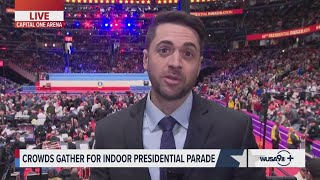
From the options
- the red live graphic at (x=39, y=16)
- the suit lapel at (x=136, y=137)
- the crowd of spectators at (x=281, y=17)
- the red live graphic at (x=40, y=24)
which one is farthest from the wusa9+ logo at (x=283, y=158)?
the crowd of spectators at (x=281, y=17)

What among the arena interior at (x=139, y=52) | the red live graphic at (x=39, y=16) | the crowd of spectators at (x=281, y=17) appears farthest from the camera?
the crowd of spectators at (x=281, y=17)

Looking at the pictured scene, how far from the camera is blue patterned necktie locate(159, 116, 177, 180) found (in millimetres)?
1996

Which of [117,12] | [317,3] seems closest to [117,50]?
[117,12]

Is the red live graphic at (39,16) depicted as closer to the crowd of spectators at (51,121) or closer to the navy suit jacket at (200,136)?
the crowd of spectators at (51,121)

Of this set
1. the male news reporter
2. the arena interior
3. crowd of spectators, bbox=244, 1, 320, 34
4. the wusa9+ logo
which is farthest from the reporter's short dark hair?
crowd of spectators, bbox=244, 1, 320, 34

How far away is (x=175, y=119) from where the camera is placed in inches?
79.5

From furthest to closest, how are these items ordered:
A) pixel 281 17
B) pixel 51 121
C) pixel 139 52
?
pixel 139 52 < pixel 281 17 < pixel 51 121

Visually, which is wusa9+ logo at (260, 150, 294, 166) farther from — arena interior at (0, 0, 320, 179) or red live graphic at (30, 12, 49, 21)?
arena interior at (0, 0, 320, 179)

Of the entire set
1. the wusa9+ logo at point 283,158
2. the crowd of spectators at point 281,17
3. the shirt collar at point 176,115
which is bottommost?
the wusa9+ logo at point 283,158

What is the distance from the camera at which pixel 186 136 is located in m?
2.00

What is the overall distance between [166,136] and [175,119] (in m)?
0.10

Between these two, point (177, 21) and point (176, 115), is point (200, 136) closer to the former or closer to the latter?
point (176, 115)

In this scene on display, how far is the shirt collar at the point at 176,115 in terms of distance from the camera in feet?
6.63

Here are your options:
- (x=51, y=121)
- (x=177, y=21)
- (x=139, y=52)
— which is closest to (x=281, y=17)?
(x=139, y=52)
